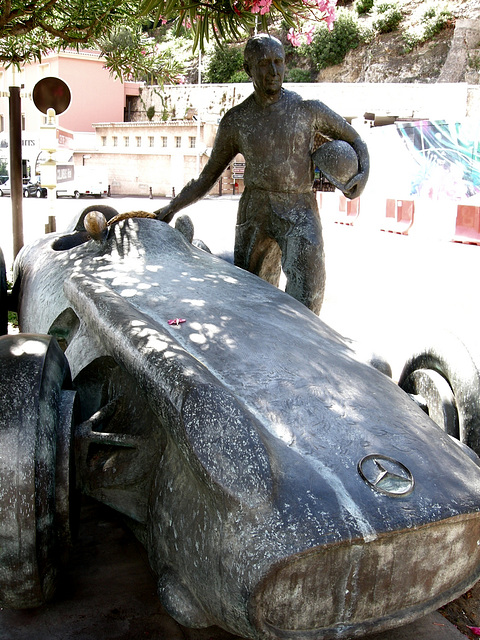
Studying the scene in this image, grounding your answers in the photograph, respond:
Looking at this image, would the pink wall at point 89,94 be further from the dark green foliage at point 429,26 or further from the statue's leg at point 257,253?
the statue's leg at point 257,253

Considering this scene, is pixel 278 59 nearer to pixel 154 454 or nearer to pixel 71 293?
pixel 71 293

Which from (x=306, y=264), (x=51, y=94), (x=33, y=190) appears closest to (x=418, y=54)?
(x=33, y=190)

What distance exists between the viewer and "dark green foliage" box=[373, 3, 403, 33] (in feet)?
144

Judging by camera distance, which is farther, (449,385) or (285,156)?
(285,156)

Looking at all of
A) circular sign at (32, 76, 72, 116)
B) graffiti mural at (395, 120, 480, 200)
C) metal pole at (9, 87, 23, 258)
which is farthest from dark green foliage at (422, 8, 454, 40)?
metal pole at (9, 87, 23, 258)

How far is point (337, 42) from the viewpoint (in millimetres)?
45688

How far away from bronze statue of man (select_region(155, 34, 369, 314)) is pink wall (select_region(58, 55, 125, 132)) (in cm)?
4014

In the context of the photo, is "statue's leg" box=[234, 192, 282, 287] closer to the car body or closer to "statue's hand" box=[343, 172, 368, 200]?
"statue's hand" box=[343, 172, 368, 200]

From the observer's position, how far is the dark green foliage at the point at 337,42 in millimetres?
44938

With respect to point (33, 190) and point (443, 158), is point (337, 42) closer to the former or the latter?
point (33, 190)

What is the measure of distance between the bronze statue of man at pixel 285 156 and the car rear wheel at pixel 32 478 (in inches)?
79.5

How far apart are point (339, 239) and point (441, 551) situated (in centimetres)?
1305

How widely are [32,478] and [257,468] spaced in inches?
27.9

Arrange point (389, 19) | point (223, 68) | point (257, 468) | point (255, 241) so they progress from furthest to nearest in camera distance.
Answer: point (223, 68), point (389, 19), point (255, 241), point (257, 468)
